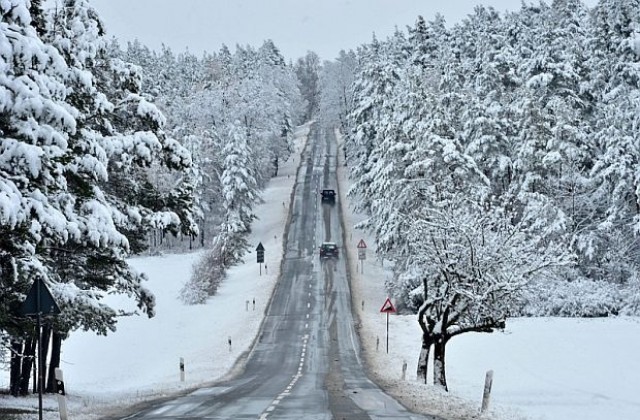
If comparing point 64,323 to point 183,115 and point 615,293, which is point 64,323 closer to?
point 615,293

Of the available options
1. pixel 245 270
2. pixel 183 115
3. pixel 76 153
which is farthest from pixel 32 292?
pixel 183 115

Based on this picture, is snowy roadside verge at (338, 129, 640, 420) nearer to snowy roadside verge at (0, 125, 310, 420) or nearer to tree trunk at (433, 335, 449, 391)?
tree trunk at (433, 335, 449, 391)

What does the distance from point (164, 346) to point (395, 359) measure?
13732 mm

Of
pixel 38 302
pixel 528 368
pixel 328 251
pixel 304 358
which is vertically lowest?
pixel 528 368

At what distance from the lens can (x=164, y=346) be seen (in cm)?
4047

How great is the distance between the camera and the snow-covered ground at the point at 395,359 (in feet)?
71.1

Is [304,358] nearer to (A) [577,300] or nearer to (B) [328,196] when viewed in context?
(A) [577,300]

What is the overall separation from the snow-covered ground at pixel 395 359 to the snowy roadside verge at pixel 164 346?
6 centimetres

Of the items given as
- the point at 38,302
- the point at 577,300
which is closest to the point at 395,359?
the point at 577,300

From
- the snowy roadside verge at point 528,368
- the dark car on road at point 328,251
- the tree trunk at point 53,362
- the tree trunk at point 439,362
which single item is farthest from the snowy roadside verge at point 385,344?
the tree trunk at point 53,362

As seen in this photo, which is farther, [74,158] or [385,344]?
[385,344]

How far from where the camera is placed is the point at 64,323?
15.7m

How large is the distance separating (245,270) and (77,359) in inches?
1031

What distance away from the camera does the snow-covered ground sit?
853 inches
